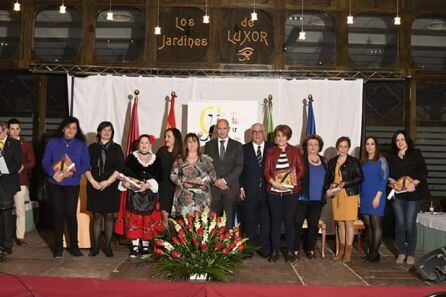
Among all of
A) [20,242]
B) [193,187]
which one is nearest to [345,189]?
[193,187]

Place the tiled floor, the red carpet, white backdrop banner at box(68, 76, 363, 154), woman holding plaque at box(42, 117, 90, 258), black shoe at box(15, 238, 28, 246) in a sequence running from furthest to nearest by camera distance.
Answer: white backdrop banner at box(68, 76, 363, 154) → black shoe at box(15, 238, 28, 246) → woman holding plaque at box(42, 117, 90, 258) → the tiled floor → the red carpet

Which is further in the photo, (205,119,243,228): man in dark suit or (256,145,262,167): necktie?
(256,145,262,167): necktie

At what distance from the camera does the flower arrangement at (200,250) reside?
4609 millimetres

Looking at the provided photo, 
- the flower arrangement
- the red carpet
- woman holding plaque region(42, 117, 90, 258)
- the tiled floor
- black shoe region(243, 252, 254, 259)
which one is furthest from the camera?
black shoe region(243, 252, 254, 259)

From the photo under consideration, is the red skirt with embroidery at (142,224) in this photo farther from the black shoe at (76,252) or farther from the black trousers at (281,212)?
the black trousers at (281,212)

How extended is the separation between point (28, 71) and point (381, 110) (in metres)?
5.05

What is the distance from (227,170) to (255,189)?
39 cm

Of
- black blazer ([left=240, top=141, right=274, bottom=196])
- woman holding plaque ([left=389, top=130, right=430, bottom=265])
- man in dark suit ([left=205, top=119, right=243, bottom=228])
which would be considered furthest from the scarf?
woman holding plaque ([left=389, top=130, right=430, bottom=265])

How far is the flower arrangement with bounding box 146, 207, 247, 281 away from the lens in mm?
4609

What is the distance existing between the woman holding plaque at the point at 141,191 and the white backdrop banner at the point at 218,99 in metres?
1.37

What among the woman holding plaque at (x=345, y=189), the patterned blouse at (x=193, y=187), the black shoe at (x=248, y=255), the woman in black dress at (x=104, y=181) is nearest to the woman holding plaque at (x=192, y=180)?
the patterned blouse at (x=193, y=187)

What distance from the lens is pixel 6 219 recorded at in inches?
220

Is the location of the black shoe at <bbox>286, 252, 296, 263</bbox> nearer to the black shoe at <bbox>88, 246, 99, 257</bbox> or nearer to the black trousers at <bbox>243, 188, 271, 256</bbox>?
the black trousers at <bbox>243, 188, 271, 256</bbox>

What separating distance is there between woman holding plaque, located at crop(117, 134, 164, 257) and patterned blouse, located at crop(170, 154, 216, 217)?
36cm
